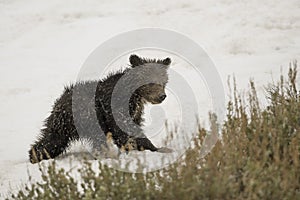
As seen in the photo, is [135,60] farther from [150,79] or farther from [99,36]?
[99,36]

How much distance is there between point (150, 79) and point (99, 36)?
4.79 metres

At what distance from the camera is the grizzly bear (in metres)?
6.38

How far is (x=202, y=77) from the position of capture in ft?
29.8

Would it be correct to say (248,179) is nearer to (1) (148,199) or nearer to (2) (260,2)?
(1) (148,199)

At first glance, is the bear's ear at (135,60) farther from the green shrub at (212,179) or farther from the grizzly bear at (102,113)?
the green shrub at (212,179)

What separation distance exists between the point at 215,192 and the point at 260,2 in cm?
862

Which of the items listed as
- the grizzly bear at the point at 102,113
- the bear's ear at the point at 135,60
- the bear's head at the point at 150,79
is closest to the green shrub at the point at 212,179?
the grizzly bear at the point at 102,113

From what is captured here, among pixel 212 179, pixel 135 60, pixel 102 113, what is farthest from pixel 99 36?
pixel 212 179

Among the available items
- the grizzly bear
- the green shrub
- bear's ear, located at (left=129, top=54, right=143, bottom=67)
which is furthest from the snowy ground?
the green shrub

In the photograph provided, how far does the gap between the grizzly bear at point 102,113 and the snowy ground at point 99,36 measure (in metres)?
1.07

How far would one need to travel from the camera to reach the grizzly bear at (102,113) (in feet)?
20.9

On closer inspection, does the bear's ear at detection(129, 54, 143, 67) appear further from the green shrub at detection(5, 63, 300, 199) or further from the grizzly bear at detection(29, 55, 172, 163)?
the green shrub at detection(5, 63, 300, 199)

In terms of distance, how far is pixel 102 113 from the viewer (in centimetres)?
639

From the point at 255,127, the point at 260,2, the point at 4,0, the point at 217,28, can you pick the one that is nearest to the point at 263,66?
the point at 217,28
